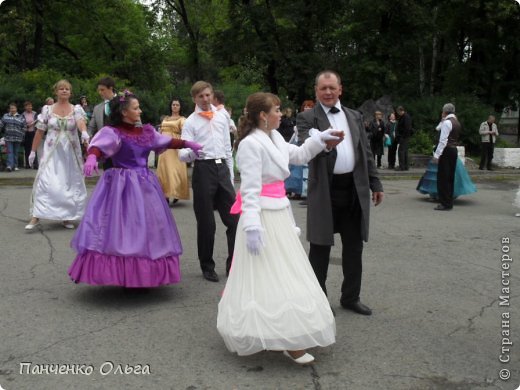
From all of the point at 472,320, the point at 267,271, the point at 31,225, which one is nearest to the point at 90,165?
the point at 267,271

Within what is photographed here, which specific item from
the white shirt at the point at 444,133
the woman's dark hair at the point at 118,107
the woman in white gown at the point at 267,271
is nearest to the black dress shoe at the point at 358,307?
the woman in white gown at the point at 267,271

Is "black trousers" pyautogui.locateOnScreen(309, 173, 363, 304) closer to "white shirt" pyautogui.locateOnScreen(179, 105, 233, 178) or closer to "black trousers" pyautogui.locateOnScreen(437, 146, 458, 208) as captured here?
"white shirt" pyautogui.locateOnScreen(179, 105, 233, 178)

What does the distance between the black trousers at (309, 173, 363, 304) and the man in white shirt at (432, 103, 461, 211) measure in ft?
20.6

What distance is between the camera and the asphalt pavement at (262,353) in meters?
3.77

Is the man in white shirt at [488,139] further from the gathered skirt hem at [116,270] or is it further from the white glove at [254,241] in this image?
the white glove at [254,241]

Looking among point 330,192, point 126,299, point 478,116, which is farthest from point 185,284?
point 478,116

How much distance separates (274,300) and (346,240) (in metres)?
1.32

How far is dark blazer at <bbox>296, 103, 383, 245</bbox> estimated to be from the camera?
4754 mm

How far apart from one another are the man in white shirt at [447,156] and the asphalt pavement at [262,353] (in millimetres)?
2990

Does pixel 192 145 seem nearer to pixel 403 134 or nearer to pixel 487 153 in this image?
pixel 403 134

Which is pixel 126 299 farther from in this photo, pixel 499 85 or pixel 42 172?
pixel 499 85

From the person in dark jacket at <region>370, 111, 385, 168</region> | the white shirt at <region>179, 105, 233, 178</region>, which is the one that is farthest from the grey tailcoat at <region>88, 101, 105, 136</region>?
the person in dark jacket at <region>370, 111, 385, 168</region>

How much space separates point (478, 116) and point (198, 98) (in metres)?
19.0

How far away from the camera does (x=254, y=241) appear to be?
387 centimetres
